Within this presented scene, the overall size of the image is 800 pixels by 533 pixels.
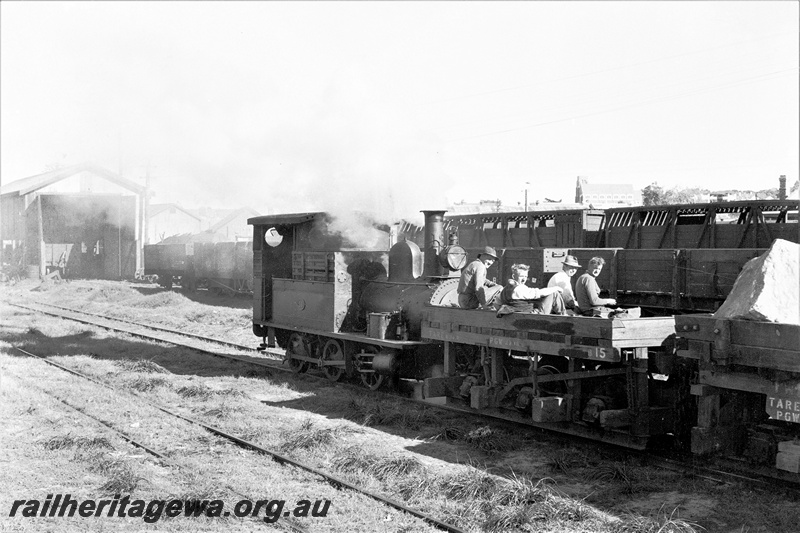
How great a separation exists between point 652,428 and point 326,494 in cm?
369

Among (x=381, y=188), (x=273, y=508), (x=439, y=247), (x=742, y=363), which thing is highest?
(x=381, y=188)

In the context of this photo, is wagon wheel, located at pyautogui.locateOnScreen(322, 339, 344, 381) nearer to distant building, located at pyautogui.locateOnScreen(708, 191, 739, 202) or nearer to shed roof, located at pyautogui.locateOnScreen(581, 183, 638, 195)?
distant building, located at pyautogui.locateOnScreen(708, 191, 739, 202)

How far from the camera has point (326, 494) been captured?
724 centimetres

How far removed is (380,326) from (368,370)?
1.07 metres

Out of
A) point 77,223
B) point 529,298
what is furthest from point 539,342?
point 77,223

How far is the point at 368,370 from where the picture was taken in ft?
41.9

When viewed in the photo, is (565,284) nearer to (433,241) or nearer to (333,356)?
(433,241)

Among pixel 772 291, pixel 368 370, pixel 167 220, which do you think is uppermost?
pixel 167 220

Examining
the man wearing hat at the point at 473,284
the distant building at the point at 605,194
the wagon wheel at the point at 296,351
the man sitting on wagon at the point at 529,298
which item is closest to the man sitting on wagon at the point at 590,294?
the man sitting on wagon at the point at 529,298

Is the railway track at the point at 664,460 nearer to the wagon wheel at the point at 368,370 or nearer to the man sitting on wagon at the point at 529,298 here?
the wagon wheel at the point at 368,370

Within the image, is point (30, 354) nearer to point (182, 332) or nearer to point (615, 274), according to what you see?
point (182, 332)

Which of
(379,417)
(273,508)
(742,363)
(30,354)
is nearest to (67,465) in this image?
(273,508)

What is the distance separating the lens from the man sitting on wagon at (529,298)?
9.10 metres

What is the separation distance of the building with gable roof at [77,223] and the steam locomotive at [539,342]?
3527 cm
